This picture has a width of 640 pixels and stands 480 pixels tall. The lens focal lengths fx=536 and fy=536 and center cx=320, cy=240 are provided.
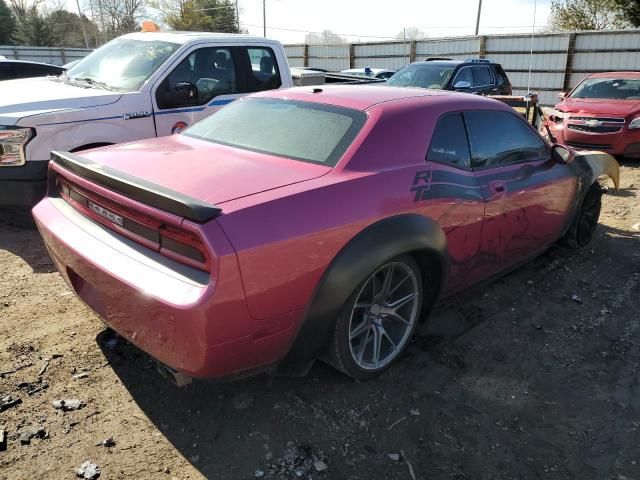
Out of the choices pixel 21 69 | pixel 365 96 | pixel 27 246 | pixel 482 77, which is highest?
pixel 21 69

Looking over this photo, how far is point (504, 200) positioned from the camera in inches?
144

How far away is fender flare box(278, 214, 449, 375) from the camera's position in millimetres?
2562

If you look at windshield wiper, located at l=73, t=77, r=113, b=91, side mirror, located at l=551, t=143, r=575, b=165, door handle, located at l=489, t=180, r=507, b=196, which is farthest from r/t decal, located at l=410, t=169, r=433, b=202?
windshield wiper, located at l=73, t=77, r=113, b=91

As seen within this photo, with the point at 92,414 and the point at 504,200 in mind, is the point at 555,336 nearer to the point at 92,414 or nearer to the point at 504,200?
the point at 504,200

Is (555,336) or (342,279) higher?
(342,279)

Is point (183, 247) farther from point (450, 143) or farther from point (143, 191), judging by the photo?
point (450, 143)

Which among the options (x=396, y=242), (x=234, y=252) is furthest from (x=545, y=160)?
(x=234, y=252)

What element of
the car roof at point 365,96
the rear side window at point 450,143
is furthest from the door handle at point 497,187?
the car roof at point 365,96

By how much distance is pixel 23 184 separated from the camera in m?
4.80

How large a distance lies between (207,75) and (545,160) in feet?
12.3

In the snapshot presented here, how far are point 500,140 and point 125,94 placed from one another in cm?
367

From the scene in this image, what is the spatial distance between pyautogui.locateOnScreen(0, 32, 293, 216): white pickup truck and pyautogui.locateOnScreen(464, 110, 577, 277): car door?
335 cm

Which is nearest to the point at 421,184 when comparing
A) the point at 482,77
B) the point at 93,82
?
the point at 93,82

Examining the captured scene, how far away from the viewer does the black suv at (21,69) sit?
9.77 meters
